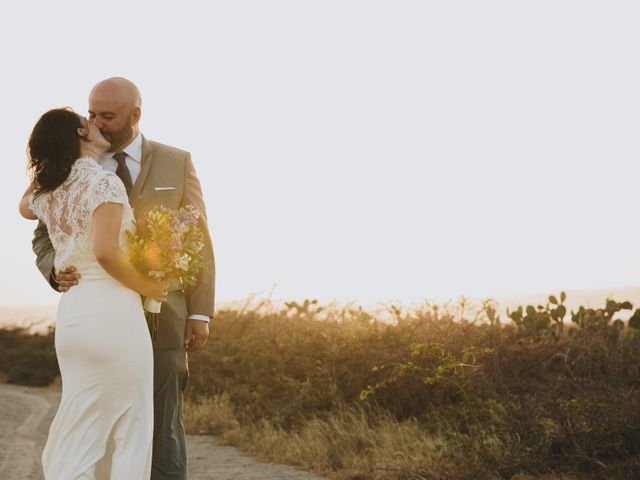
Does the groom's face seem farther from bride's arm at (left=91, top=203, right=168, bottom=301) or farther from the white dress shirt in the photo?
bride's arm at (left=91, top=203, right=168, bottom=301)

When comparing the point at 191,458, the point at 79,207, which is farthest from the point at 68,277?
the point at 191,458

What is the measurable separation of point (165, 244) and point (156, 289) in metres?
0.26

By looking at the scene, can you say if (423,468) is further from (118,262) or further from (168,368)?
(118,262)

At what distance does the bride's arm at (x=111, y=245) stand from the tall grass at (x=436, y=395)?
3327mm

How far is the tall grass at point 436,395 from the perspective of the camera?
6543 mm

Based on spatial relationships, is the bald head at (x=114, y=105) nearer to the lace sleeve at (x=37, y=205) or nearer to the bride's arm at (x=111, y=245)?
the lace sleeve at (x=37, y=205)

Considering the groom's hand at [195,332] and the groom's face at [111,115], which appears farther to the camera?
the groom's hand at [195,332]

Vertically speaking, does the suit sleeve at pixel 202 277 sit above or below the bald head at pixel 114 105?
below

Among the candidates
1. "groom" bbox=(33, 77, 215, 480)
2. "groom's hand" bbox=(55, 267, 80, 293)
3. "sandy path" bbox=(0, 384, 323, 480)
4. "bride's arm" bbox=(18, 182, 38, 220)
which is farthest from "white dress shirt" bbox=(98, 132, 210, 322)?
"sandy path" bbox=(0, 384, 323, 480)

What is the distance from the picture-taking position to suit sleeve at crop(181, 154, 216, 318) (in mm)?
4965

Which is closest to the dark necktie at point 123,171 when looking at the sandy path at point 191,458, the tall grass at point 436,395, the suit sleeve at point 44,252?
the suit sleeve at point 44,252

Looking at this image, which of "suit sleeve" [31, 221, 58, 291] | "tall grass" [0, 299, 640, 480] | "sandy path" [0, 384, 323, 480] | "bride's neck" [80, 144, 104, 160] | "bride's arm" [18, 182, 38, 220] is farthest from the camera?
"sandy path" [0, 384, 323, 480]

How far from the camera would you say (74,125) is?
432 cm

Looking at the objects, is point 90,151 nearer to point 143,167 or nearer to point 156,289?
point 143,167
